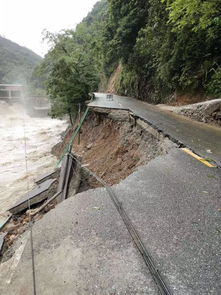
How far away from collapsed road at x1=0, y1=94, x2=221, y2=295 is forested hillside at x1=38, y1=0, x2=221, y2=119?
14.5 ft

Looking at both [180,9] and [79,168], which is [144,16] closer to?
[180,9]

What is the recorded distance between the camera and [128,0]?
14.2 metres

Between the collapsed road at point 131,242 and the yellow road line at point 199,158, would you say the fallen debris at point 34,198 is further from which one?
the yellow road line at point 199,158

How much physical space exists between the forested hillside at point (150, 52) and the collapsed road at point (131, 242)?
443 centimetres

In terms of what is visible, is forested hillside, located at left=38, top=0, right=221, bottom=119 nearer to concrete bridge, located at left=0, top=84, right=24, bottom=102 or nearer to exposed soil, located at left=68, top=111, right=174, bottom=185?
exposed soil, located at left=68, top=111, right=174, bottom=185

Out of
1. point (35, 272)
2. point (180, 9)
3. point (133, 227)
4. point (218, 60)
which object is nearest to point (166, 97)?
point (218, 60)

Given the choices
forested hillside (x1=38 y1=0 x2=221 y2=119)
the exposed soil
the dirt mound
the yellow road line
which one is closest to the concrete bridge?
forested hillside (x1=38 y1=0 x2=221 y2=119)

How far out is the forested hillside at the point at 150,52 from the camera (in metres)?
6.10

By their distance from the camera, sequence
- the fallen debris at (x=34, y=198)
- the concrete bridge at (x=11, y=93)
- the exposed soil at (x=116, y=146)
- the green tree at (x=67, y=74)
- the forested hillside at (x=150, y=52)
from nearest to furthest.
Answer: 1. the exposed soil at (x=116, y=146)
2. the fallen debris at (x=34, y=198)
3. the forested hillside at (x=150, y=52)
4. the green tree at (x=67, y=74)
5. the concrete bridge at (x=11, y=93)

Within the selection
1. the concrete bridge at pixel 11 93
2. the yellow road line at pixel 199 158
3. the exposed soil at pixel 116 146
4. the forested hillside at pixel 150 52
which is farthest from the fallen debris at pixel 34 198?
the concrete bridge at pixel 11 93

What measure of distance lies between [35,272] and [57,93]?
12.2m

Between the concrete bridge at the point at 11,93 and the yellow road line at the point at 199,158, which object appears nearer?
the yellow road line at the point at 199,158

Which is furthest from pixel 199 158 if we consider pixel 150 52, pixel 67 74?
pixel 67 74

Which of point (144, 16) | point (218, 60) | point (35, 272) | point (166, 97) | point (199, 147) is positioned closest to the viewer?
point (35, 272)
